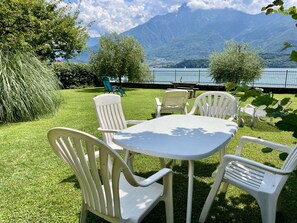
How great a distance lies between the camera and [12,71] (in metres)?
5.79

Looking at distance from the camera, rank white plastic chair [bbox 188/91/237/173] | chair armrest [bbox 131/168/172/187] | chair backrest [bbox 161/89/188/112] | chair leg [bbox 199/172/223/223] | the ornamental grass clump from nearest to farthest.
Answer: chair armrest [bbox 131/168/172/187] < chair leg [bbox 199/172/223/223] < white plastic chair [bbox 188/91/237/173] < the ornamental grass clump < chair backrest [bbox 161/89/188/112]

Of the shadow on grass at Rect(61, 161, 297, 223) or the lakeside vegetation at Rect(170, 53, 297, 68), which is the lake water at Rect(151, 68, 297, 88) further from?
the shadow on grass at Rect(61, 161, 297, 223)

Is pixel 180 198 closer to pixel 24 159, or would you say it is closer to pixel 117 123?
pixel 117 123

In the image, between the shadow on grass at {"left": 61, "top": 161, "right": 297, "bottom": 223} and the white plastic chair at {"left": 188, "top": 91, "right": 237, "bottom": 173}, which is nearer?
the shadow on grass at {"left": 61, "top": 161, "right": 297, "bottom": 223}

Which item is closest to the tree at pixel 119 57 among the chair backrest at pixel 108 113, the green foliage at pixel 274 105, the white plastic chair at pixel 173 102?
the white plastic chair at pixel 173 102

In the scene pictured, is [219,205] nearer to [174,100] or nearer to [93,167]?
[93,167]

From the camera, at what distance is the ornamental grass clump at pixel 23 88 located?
5.66 meters

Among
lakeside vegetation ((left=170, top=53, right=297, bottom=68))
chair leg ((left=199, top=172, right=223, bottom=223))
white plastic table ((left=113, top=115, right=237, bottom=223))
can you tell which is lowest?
chair leg ((left=199, top=172, right=223, bottom=223))

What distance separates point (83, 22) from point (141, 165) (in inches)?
481

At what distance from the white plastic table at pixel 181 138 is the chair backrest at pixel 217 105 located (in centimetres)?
89

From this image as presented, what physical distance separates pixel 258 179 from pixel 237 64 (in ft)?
41.0

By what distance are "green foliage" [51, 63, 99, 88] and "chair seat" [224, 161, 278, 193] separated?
14925mm

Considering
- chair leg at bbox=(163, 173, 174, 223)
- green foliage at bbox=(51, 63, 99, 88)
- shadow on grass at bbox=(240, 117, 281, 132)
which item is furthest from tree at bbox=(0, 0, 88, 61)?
shadow on grass at bbox=(240, 117, 281, 132)

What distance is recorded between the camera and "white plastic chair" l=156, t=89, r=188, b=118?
5945 mm
